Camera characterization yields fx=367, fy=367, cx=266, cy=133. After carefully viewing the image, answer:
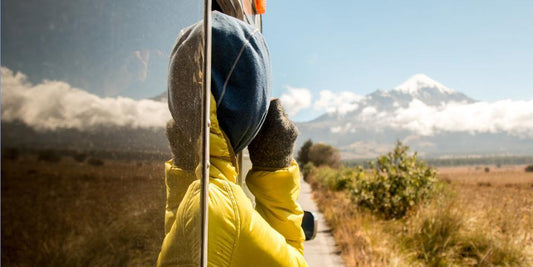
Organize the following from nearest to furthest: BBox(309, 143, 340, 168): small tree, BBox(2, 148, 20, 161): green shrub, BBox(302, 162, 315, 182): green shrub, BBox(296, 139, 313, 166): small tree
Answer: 1. BBox(2, 148, 20, 161): green shrub
2. BBox(302, 162, 315, 182): green shrub
3. BBox(309, 143, 340, 168): small tree
4. BBox(296, 139, 313, 166): small tree

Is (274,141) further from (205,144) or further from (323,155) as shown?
(323,155)

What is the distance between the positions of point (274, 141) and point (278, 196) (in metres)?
0.16

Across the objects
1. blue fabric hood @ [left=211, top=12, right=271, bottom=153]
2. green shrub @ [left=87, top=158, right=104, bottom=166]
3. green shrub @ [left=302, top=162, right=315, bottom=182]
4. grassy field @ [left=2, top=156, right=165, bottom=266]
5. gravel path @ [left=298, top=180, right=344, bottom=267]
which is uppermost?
blue fabric hood @ [left=211, top=12, right=271, bottom=153]

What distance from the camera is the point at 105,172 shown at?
44cm

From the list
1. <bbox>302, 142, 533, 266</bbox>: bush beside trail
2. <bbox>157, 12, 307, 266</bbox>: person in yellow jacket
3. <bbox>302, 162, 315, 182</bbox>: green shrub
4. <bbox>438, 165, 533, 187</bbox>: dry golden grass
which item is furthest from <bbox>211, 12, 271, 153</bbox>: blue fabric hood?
<bbox>302, 162, 315, 182</bbox>: green shrub

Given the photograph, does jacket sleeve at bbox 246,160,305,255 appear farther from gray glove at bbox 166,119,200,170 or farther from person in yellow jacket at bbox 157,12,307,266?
gray glove at bbox 166,119,200,170

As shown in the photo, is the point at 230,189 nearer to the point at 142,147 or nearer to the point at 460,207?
the point at 142,147

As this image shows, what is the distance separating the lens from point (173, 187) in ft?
2.40

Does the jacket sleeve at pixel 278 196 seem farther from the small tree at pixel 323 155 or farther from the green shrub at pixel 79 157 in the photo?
the small tree at pixel 323 155

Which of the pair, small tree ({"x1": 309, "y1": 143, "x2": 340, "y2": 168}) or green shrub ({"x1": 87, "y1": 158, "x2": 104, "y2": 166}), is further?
small tree ({"x1": 309, "y1": 143, "x2": 340, "y2": 168})

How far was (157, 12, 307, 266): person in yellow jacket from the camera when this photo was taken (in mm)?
738

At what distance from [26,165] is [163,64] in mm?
375

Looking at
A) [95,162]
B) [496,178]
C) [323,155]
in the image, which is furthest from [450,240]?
[496,178]

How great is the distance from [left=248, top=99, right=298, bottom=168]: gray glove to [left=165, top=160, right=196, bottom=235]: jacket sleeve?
0.34 meters
